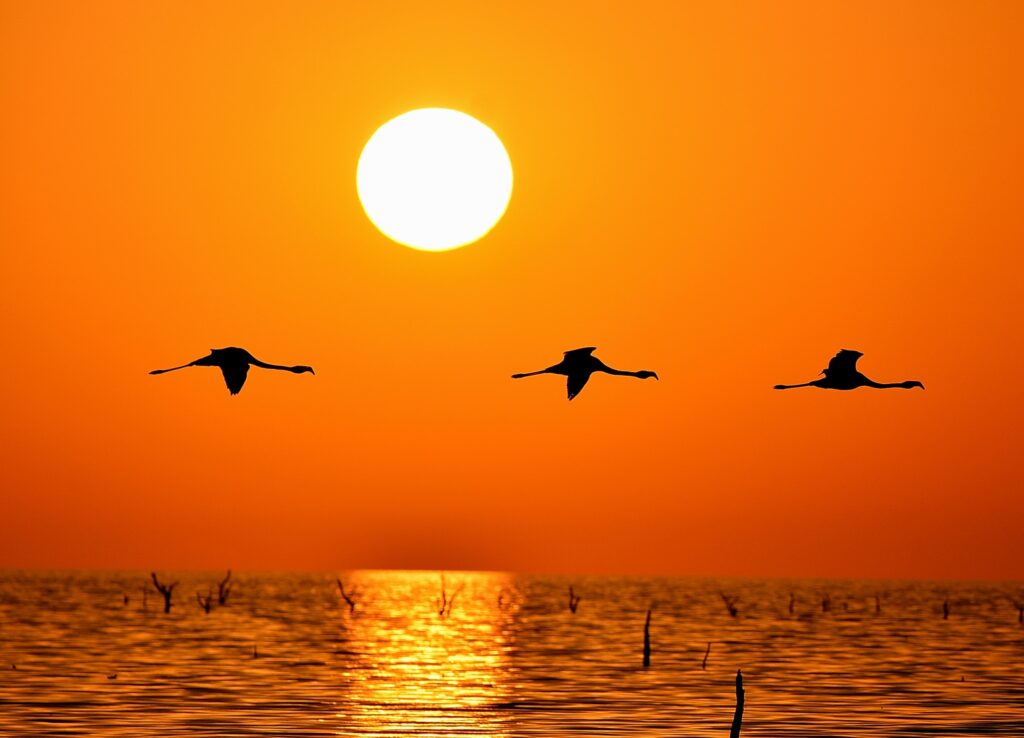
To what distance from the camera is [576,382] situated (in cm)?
3212

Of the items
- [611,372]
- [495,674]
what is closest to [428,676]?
[495,674]

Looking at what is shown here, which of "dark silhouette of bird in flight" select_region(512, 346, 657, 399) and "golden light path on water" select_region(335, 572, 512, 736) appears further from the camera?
"golden light path on water" select_region(335, 572, 512, 736)

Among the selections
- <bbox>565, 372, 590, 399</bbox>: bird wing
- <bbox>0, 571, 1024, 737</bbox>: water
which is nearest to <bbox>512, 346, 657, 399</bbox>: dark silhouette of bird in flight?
<bbox>565, 372, 590, 399</bbox>: bird wing

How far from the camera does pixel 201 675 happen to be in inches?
2955

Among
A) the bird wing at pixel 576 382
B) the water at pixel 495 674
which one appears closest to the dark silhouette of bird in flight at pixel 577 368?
the bird wing at pixel 576 382

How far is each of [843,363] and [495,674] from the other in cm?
4886

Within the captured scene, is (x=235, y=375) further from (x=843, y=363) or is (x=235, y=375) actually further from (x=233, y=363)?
(x=843, y=363)

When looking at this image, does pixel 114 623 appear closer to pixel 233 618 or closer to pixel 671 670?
pixel 233 618

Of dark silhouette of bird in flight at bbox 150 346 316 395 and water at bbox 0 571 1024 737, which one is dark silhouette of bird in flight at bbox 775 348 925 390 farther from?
water at bbox 0 571 1024 737

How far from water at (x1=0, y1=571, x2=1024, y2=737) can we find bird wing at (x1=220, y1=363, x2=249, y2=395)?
26120mm

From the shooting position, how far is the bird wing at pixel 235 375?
29750 mm

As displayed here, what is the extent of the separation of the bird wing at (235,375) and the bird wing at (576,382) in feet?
18.0

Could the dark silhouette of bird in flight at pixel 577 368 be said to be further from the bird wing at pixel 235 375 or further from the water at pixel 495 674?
the water at pixel 495 674

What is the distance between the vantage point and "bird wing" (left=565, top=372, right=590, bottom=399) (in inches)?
1249
